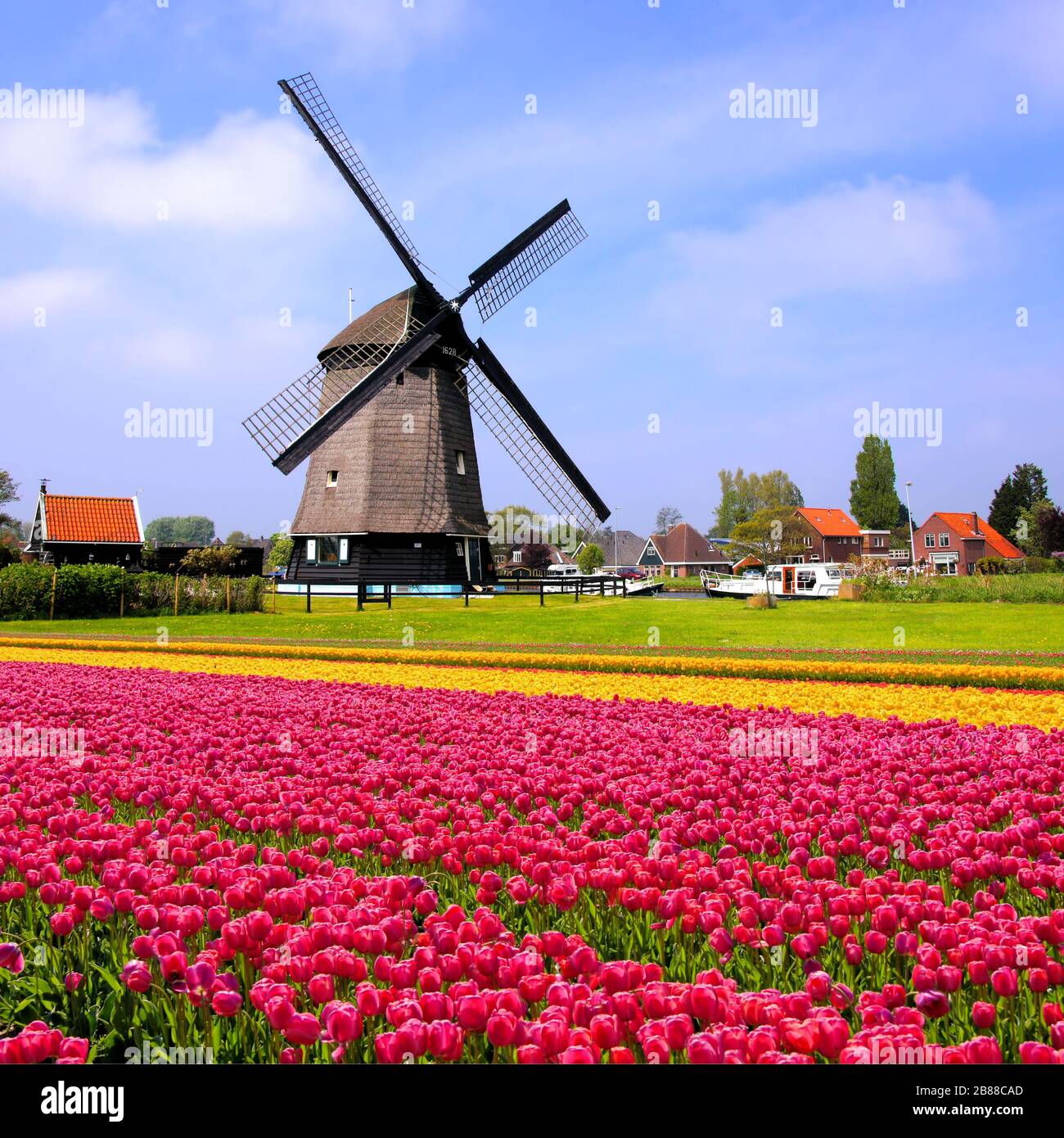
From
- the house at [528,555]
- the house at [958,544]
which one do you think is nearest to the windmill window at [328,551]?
the house at [528,555]

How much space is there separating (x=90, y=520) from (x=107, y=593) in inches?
881

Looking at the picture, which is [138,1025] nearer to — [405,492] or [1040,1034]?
[1040,1034]

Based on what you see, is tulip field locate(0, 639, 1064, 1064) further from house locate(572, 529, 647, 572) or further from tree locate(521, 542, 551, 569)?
house locate(572, 529, 647, 572)

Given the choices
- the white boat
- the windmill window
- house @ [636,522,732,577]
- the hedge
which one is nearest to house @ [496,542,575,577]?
house @ [636,522,732,577]

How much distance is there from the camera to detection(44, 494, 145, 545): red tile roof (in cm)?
4597

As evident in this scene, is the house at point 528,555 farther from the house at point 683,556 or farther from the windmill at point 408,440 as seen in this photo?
the windmill at point 408,440

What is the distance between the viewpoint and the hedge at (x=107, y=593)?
26438 millimetres

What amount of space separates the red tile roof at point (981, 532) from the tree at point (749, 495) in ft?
56.2

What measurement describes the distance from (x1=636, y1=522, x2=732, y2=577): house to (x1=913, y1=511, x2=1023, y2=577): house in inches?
787

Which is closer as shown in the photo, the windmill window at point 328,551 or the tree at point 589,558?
the windmill window at point 328,551

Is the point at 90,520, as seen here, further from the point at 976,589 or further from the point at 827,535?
the point at 827,535

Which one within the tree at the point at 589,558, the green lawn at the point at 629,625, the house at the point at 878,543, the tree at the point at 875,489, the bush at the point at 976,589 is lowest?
the green lawn at the point at 629,625
